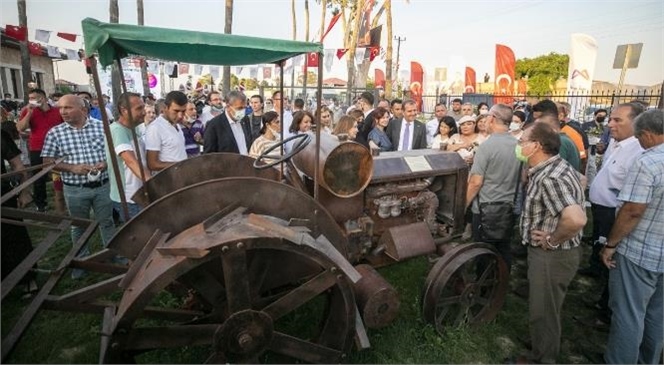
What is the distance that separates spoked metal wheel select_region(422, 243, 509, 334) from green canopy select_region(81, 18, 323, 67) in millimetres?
2040

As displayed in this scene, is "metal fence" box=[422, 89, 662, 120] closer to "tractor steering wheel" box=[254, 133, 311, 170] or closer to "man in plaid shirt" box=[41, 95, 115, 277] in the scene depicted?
"tractor steering wheel" box=[254, 133, 311, 170]

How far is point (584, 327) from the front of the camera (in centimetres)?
353

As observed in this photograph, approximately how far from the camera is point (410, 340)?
3.20m

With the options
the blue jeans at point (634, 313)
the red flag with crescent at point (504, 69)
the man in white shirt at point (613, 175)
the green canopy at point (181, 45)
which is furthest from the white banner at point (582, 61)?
the green canopy at point (181, 45)

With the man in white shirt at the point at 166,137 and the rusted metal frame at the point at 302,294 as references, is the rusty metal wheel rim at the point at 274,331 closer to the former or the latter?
the rusted metal frame at the point at 302,294

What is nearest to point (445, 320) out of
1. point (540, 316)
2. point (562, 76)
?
point (540, 316)

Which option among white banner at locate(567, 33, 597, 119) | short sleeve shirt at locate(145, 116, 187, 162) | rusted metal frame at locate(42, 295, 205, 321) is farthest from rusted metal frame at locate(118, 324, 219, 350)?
white banner at locate(567, 33, 597, 119)

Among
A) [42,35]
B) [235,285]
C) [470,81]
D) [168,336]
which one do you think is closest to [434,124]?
[235,285]

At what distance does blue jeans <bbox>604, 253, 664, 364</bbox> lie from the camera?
2.64m

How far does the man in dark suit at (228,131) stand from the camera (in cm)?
518

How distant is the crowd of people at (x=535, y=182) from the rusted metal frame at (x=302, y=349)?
1422 millimetres

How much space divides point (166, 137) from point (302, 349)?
297 centimetres

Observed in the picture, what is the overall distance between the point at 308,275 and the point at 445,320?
1.53 metres

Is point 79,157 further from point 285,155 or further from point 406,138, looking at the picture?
point 406,138
